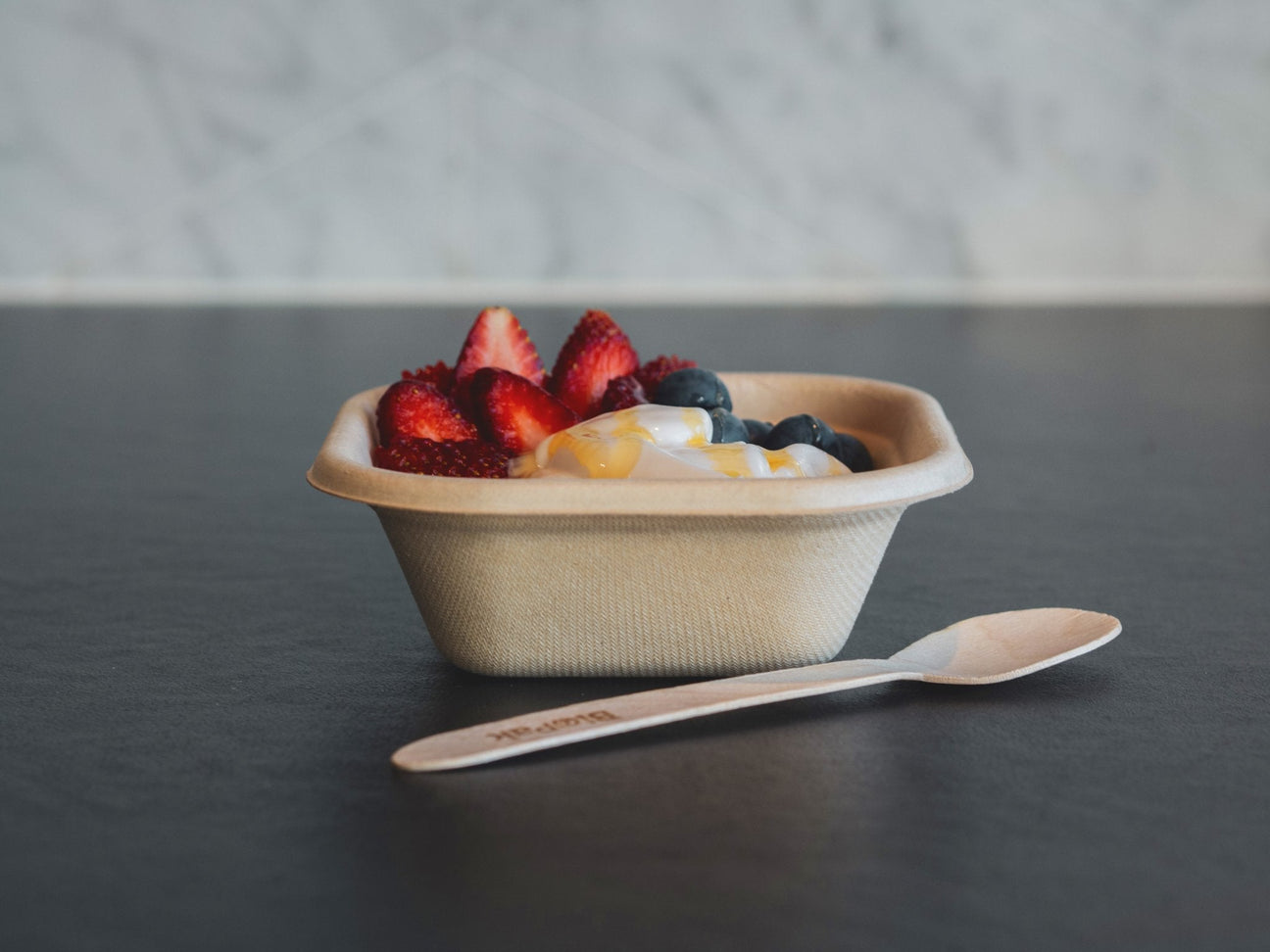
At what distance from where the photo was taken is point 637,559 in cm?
78

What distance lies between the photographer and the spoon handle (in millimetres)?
726

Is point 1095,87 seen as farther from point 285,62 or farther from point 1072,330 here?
point 285,62

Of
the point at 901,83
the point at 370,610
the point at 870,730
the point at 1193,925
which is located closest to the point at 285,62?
the point at 901,83

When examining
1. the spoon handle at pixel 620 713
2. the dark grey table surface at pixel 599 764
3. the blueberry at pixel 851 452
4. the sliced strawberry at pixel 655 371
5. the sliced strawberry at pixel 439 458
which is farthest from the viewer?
the sliced strawberry at pixel 655 371

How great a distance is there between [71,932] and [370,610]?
0.46 meters

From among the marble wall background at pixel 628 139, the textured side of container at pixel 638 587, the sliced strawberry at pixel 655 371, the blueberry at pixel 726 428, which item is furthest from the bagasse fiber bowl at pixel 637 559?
the marble wall background at pixel 628 139

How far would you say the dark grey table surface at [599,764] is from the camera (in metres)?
0.59

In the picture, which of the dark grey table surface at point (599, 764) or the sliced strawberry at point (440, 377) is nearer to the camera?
the dark grey table surface at point (599, 764)

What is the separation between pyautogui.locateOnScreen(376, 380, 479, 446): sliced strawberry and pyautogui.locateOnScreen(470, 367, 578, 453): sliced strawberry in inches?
0.6

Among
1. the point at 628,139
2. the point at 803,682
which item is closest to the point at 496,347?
the point at 803,682

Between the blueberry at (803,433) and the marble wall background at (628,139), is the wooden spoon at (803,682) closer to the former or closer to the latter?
the blueberry at (803,433)

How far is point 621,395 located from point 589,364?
4 cm

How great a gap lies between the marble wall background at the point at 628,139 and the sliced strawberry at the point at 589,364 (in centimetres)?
274

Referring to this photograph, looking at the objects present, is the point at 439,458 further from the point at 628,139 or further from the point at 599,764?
the point at 628,139
